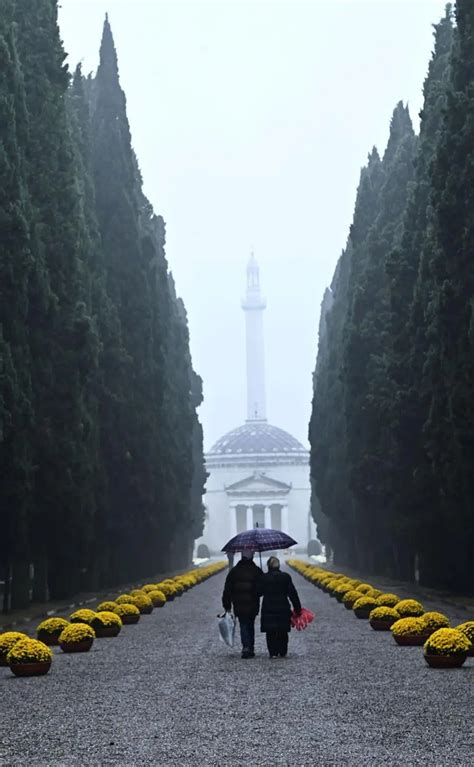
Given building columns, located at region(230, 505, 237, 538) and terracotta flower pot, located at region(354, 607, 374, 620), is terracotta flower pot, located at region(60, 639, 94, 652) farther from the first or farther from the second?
building columns, located at region(230, 505, 237, 538)

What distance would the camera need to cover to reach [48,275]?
31.7 metres

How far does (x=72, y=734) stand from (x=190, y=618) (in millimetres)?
18347

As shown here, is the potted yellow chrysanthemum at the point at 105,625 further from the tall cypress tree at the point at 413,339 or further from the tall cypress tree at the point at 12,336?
the tall cypress tree at the point at 413,339

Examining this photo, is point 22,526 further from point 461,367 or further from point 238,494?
point 238,494

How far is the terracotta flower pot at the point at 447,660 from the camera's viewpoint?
1659 centimetres

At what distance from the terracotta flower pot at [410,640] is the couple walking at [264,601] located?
6.67ft

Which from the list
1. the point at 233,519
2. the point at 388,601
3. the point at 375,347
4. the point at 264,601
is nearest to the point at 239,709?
the point at 264,601

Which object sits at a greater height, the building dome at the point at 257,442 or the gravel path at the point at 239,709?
the building dome at the point at 257,442

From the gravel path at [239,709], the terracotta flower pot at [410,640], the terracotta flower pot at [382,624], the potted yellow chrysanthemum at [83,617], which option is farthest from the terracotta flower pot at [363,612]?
the terracotta flower pot at [410,640]

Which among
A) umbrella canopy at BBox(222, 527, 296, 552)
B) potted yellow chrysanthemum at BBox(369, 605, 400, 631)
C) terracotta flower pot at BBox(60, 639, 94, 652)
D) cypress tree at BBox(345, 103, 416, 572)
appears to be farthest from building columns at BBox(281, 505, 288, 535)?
terracotta flower pot at BBox(60, 639, 94, 652)

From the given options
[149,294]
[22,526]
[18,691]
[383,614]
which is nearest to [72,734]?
[18,691]

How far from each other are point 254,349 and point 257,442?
1194cm

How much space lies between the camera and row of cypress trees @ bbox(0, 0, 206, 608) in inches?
1133

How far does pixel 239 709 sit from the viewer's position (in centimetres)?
1298
